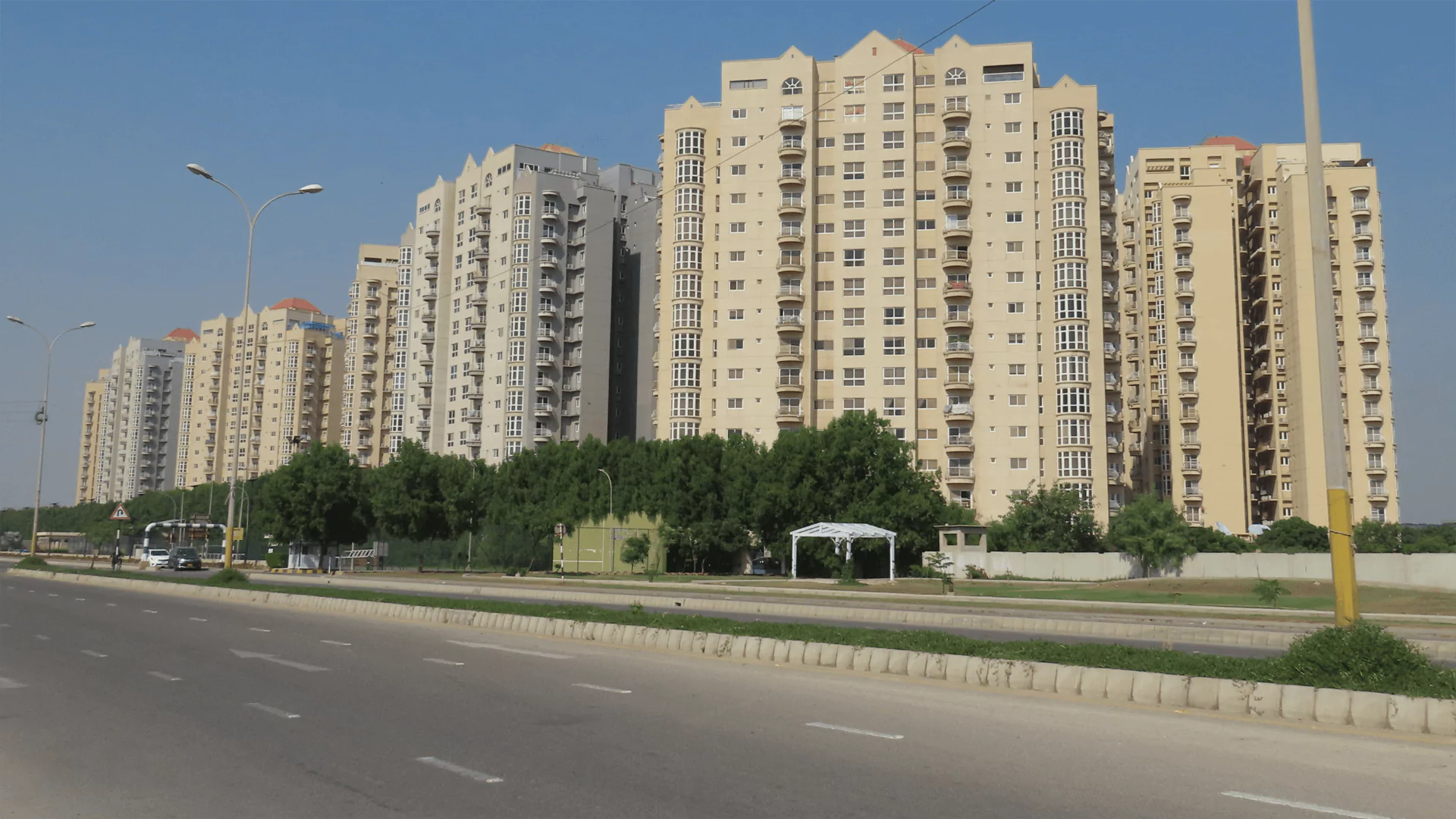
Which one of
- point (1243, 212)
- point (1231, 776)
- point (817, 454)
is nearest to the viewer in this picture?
point (1231, 776)

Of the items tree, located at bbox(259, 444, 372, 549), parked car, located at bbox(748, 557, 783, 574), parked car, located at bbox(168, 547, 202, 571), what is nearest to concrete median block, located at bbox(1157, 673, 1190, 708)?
parked car, located at bbox(748, 557, 783, 574)

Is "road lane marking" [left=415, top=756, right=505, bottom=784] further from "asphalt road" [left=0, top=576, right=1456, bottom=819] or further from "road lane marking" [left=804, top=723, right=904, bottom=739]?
"road lane marking" [left=804, top=723, right=904, bottom=739]

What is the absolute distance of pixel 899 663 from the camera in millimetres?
16797

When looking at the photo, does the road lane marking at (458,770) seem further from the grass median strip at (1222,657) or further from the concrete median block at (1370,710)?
the concrete median block at (1370,710)

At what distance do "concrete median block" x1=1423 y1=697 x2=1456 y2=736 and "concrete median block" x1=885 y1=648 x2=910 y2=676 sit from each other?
22.9 ft

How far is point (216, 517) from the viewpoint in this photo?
138m

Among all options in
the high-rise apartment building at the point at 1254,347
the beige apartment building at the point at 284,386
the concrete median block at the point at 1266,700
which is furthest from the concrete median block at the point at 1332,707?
the beige apartment building at the point at 284,386

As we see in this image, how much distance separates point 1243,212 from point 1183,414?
2813 centimetres

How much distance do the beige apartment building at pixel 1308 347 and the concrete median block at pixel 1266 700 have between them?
106181 millimetres

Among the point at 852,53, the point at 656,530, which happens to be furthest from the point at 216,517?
the point at 852,53

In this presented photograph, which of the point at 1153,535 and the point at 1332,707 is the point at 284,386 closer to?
the point at 1153,535

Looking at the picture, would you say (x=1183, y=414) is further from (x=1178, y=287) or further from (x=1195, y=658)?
(x=1195, y=658)

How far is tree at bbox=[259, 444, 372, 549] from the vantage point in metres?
84.1

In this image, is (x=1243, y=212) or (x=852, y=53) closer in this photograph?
(x=852, y=53)
